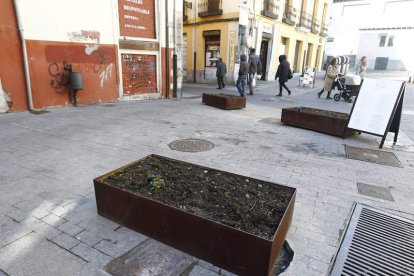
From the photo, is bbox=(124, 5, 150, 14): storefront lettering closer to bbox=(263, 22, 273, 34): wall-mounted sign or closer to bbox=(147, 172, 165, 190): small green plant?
bbox=(147, 172, 165, 190): small green plant

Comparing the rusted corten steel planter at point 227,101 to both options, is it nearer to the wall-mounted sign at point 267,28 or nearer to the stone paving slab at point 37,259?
the stone paving slab at point 37,259

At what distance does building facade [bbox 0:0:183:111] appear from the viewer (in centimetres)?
723

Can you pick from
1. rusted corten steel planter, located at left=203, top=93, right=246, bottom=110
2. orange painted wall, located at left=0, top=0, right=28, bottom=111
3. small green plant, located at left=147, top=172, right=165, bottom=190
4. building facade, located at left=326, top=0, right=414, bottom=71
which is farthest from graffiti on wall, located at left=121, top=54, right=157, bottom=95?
building facade, located at left=326, top=0, right=414, bottom=71

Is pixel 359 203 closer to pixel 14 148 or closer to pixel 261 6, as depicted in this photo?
pixel 14 148

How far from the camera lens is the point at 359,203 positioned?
131 inches

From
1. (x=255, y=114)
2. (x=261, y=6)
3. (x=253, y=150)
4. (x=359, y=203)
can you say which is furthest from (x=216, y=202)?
(x=261, y=6)

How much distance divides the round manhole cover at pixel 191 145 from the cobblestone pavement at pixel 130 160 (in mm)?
183

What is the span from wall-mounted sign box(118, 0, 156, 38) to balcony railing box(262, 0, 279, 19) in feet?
33.8

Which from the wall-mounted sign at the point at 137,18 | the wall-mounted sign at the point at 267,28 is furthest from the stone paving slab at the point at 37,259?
the wall-mounted sign at the point at 267,28

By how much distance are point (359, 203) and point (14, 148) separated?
5.57m

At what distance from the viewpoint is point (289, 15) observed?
21.5 meters

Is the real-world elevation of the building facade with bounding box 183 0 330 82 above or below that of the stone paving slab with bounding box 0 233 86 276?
above

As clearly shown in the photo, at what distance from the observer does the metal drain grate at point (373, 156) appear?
4.91 meters

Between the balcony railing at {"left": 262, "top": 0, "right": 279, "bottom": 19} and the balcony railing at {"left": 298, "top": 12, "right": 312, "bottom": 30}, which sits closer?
the balcony railing at {"left": 262, "top": 0, "right": 279, "bottom": 19}
